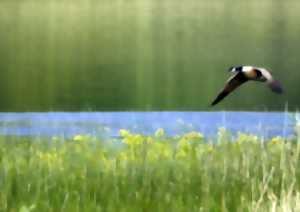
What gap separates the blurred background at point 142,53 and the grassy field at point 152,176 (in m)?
3.87

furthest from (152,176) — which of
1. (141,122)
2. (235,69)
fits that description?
(141,122)

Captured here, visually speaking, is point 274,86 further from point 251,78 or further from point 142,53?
point 142,53

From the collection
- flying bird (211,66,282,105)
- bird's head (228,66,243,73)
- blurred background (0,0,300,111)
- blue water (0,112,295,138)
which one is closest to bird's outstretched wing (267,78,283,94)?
flying bird (211,66,282,105)

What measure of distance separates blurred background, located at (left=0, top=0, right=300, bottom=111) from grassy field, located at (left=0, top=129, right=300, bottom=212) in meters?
3.87

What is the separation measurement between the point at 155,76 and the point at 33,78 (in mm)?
5272

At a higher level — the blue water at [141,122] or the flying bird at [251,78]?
the flying bird at [251,78]

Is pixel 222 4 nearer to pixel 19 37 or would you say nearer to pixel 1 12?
pixel 1 12

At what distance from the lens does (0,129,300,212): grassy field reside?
6988mm

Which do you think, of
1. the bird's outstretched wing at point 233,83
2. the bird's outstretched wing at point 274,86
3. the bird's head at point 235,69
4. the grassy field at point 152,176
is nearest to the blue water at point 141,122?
the bird's outstretched wing at point 233,83

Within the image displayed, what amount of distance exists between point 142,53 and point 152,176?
37.0m

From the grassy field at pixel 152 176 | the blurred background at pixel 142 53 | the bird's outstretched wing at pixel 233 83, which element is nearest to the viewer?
the grassy field at pixel 152 176

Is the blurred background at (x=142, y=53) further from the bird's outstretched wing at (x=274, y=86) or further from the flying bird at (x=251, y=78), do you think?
the bird's outstretched wing at (x=274, y=86)

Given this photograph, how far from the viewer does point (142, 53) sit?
147ft

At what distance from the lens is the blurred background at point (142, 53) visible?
2770cm
